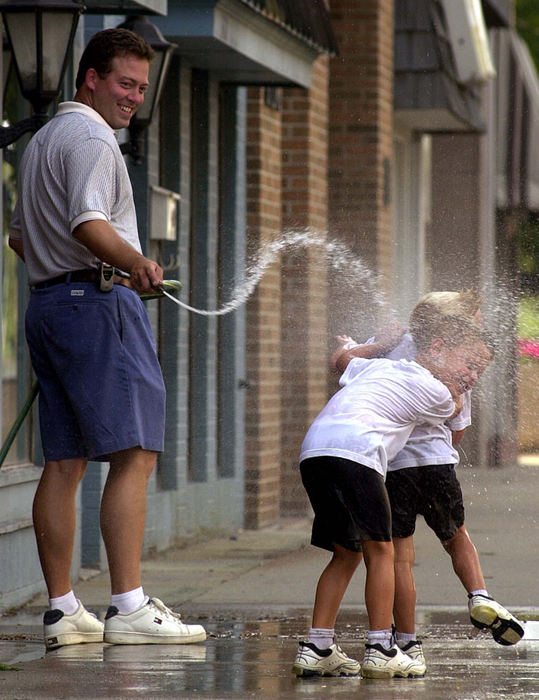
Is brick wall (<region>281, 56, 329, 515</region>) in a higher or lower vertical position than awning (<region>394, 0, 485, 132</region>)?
lower

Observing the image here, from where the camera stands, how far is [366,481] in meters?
5.15

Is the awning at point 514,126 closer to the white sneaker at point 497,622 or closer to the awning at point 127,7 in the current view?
the awning at point 127,7

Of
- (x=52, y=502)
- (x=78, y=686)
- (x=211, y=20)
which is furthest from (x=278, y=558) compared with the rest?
(x=78, y=686)

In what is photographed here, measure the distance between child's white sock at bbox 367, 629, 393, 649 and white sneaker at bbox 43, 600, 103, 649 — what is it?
1083 millimetres

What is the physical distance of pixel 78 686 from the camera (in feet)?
15.9

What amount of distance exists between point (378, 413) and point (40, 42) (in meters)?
2.10

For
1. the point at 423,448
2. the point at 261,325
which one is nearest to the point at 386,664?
the point at 423,448

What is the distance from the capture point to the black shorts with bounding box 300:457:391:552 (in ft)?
16.8

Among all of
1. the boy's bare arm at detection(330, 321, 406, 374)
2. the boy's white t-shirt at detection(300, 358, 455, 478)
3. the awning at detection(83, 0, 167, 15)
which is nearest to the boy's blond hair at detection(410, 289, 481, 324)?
the boy's bare arm at detection(330, 321, 406, 374)

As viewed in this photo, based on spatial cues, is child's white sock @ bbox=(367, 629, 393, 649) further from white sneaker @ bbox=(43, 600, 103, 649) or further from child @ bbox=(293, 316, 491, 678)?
white sneaker @ bbox=(43, 600, 103, 649)

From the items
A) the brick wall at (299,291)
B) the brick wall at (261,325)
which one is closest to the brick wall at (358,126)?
the brick wall at (299,291)

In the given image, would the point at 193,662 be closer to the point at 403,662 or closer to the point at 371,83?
the point at 403,662

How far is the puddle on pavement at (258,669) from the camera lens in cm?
483

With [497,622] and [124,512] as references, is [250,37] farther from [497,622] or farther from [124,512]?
[497,622]
